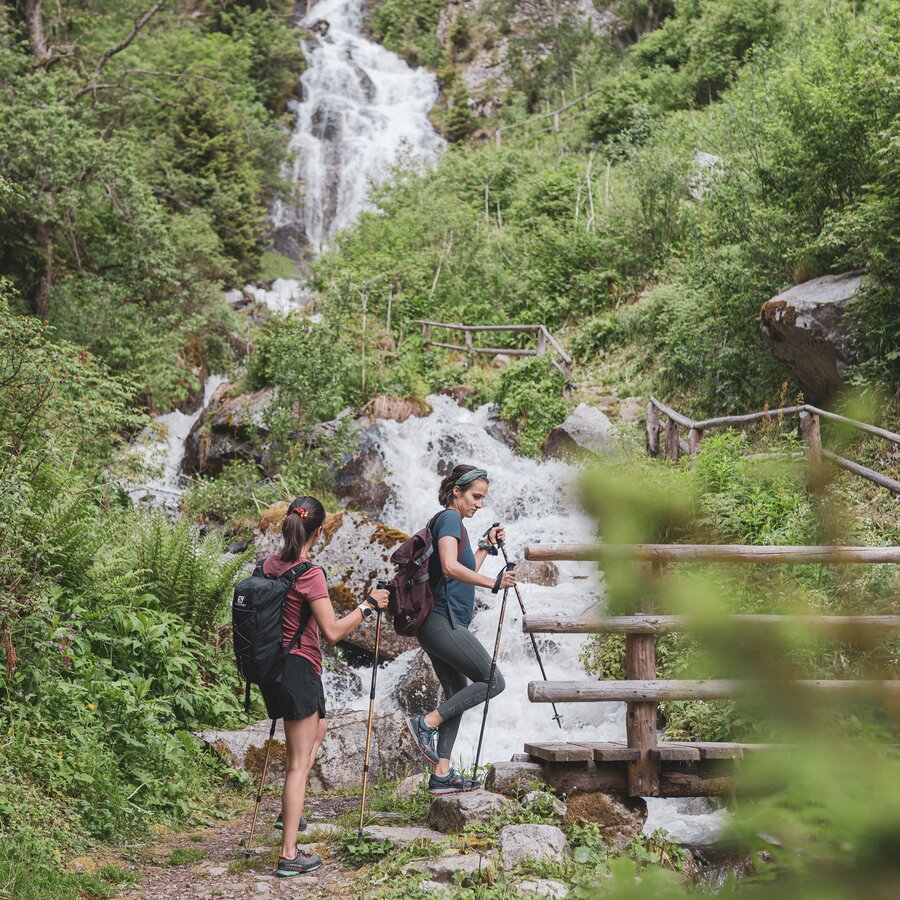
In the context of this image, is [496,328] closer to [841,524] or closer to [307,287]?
[307,287]

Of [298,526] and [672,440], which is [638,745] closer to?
[298,526]

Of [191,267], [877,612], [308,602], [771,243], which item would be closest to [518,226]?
[191,267]

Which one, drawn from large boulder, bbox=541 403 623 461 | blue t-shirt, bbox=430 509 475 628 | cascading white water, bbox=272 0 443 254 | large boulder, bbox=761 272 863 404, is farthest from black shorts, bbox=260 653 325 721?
cascading white water, bbox=272 0 443 254

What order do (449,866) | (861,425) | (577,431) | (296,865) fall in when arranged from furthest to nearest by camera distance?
(577,431), (296,865), (449,866), (861,425)

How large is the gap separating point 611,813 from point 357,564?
560 centimetres

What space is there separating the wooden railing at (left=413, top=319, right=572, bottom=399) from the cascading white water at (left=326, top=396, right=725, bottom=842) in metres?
1.84

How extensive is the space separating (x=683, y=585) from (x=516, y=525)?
37.3 ft

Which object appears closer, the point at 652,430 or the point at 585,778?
the point at 585,778

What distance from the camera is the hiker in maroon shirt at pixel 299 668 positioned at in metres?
4.30

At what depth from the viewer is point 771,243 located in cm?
1185

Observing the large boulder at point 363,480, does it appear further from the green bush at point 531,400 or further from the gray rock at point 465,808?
the gray rock at point 465,808

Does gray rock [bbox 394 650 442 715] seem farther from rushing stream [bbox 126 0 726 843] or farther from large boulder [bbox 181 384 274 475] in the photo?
large boulder [bbox 181 384 274 475]

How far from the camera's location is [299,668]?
14.2ft

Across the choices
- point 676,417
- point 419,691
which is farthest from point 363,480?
point 419,691
